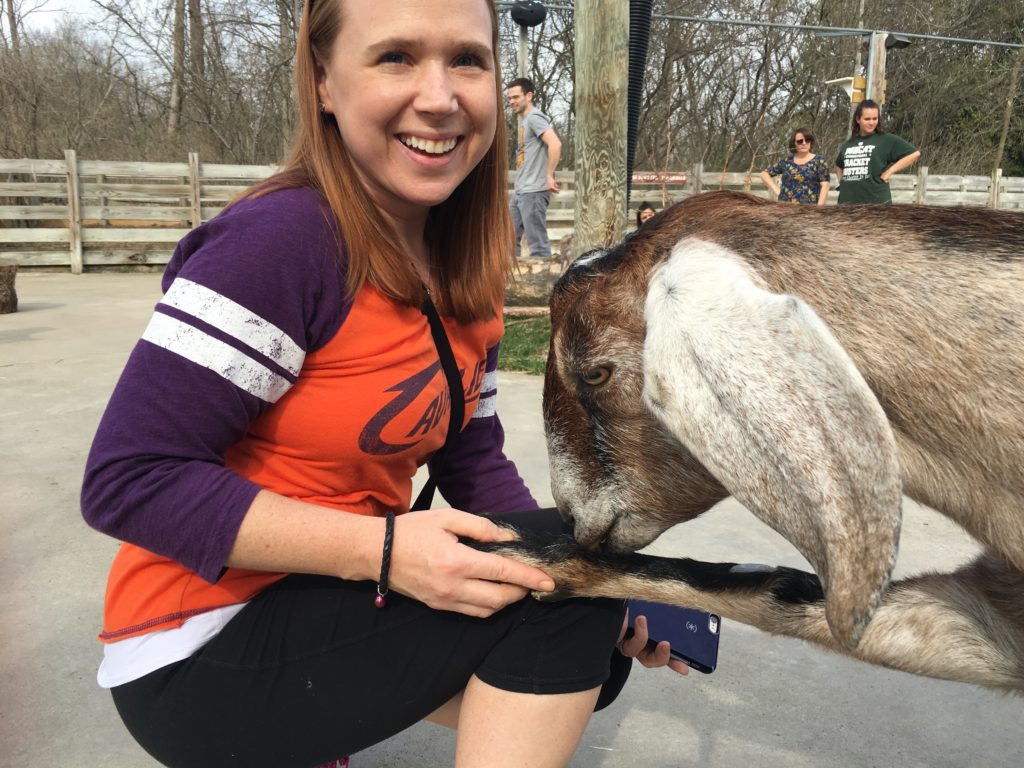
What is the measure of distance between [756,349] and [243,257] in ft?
3.06

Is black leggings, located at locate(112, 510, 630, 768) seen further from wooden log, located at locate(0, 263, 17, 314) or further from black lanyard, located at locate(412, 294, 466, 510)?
wooden log, located at locate(0, 263, 17, 314)

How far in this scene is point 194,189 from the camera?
14422mm

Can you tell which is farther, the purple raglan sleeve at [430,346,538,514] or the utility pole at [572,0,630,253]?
the utility pole at [572,0,630,253]

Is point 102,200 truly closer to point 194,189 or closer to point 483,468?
point 194,189

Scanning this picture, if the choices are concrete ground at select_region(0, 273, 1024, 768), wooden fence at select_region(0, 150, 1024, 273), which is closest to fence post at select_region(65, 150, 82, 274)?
wooden fence at select_region(0, 150, 1024, 273)

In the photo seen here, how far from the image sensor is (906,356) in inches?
59.3

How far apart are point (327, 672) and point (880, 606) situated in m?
1.12

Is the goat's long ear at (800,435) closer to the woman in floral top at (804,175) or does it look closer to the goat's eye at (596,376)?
the goat's eye at (596,376)

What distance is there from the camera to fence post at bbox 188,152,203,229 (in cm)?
1429

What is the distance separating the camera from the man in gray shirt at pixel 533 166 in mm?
9586

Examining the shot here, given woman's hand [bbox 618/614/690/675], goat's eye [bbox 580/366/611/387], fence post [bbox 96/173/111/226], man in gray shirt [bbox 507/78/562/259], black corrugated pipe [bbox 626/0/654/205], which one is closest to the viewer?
goat's eye [bbox 580/366/611/387]

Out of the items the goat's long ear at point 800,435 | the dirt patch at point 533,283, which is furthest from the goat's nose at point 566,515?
the dirt patch at point 533,283

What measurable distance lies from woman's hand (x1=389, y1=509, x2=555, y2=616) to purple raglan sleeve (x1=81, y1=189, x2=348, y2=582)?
0.30 m

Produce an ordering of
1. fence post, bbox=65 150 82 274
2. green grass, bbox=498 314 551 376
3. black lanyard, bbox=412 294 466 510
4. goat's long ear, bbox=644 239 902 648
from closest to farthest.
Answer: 1. goat's long ear, bbox=644 239 902 648
2. black lanyard, bbox=412 294 466 510
3. green grass, bbox=498 314 551 376
4. fence post, bbox=65 150 82 274
